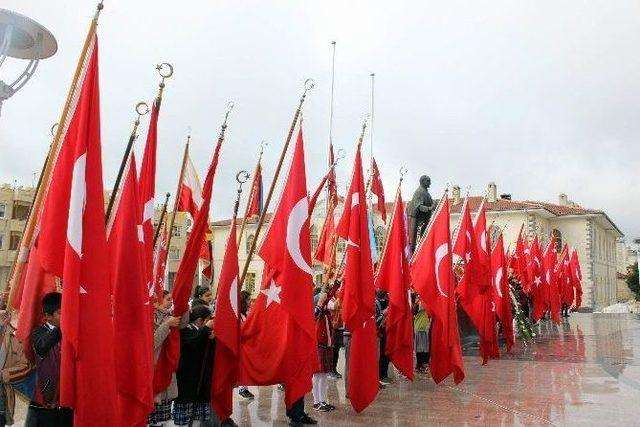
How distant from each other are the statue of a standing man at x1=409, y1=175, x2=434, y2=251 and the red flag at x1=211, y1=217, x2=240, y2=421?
792 cm

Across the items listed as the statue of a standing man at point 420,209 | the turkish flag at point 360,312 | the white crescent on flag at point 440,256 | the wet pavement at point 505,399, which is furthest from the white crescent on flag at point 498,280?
the turkish flag at point 360,312

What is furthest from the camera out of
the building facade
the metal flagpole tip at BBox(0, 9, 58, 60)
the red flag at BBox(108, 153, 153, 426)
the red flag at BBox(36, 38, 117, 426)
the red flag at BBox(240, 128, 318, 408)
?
the building facade

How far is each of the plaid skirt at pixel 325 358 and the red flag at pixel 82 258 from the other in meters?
4.48

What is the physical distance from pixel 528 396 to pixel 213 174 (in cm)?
582

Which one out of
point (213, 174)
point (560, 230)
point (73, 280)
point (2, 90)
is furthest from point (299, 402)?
point (560, 230)

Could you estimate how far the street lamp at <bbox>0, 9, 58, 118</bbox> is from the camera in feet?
16.2

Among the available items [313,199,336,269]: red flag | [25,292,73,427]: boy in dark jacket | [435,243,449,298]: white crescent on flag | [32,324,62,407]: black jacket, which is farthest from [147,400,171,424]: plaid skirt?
[313,199,336,269]: red flag

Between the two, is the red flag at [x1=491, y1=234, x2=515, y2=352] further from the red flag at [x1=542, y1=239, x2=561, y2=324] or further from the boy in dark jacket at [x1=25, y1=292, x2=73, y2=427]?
the boy in dark jacket at [x1=25, y1=292, x2=73, y2=427]

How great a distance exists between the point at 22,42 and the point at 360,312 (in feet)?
15.9

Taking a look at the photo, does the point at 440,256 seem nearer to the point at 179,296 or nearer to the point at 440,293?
the point at 440,293

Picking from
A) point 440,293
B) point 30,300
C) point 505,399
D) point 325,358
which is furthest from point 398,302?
point 30,300

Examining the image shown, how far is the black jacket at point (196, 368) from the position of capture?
6.46 m

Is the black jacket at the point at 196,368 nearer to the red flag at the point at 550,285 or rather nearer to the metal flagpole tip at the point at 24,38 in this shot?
the metal flagpole tip at the point at 24,38

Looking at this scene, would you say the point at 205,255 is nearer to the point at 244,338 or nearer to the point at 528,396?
the point at 244,338
